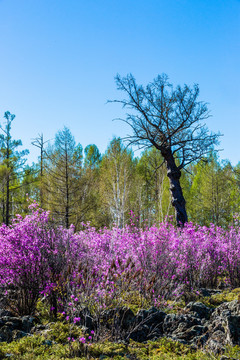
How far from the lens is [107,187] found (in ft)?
74.8

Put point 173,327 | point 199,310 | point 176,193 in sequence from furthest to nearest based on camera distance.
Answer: point 176,193
point 199,310
point 173,327

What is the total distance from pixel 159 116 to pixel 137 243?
24.0 feet

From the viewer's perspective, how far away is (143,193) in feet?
89.0

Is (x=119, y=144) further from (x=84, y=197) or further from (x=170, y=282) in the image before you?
(x=170, y=282)

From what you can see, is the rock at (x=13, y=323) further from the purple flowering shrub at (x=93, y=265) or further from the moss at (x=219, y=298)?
the moss at (x=219, y=298)

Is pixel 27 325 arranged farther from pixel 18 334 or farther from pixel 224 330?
pixel 224 330

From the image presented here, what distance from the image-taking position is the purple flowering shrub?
432cm

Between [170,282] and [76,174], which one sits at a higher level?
[76,174]

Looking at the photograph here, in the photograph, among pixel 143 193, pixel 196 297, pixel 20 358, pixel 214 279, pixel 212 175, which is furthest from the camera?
pixel 143 193

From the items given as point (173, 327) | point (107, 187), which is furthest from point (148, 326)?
point (107, 187)

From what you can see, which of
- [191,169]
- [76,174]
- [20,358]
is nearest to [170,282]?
[20,358]

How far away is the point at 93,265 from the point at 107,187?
18.1 meters

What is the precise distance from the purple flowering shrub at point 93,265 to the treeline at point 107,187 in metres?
9.32

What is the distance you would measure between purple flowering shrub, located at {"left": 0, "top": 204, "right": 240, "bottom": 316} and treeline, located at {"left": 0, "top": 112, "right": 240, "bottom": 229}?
9.32 metres
